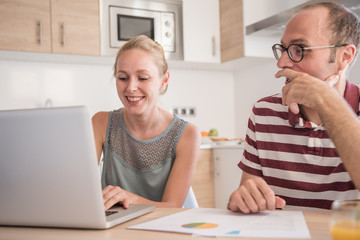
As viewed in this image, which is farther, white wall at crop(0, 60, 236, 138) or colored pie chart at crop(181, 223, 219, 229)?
white wall at crop(0, 60, 236, 138)

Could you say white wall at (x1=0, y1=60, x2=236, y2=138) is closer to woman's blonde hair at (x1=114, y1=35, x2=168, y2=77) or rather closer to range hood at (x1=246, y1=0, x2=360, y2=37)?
range hood at (x1=246, y1=0, x2=360, y2=37)

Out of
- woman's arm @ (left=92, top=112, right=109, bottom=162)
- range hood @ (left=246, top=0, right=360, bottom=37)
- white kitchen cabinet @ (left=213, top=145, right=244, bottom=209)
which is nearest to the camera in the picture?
woman's arm @ (left=92, top=112, right=109, bottom=162)

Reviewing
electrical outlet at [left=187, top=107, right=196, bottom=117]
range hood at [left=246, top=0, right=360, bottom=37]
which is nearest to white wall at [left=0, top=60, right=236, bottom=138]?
electrical outlet at [left=187, top=107, right=196, bottom=117]

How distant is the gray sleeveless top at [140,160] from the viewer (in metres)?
1.61

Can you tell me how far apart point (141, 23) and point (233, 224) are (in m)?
2.76

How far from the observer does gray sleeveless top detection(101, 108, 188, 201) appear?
1.61 meters

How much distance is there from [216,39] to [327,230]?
119 inches

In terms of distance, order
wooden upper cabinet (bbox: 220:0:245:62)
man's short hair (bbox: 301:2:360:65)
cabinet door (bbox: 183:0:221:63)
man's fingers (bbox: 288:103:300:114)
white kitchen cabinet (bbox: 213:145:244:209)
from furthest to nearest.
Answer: cabinet door (bbox: 183:0:221:63) < wooden upper cabinet (bbox: 220:0:245:62) < white kitchen cabinet (bbox: 213:145:244:209) < man's short hair (bbox: 301:2:360:65) < man's fingers (bbox: 288:103:300:114)

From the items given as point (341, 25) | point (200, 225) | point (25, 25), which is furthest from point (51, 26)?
point (200, 225)

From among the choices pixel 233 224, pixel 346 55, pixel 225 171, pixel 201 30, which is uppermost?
pixel 201 30

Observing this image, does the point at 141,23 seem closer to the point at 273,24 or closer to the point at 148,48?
the point at 273,24

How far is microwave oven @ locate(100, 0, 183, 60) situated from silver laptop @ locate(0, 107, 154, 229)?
2454 mm

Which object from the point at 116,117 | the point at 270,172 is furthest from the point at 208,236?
the point at 116,117

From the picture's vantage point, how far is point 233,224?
2.60 ft
